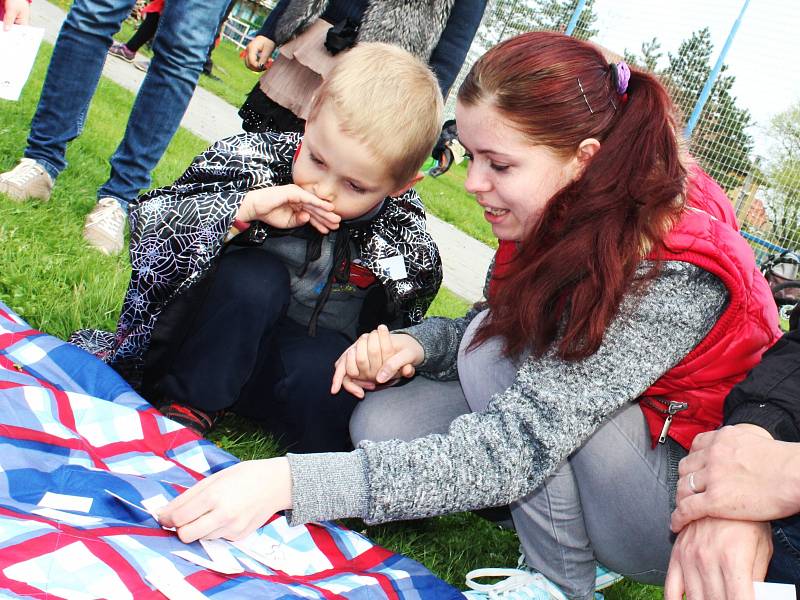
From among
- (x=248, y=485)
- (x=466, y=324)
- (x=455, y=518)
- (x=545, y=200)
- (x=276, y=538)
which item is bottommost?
(x=455, y=518)

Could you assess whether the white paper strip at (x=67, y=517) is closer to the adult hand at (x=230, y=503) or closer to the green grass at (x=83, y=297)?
the adult hand at (x=230, y=503)

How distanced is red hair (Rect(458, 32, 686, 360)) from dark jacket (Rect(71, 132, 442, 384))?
54 cm

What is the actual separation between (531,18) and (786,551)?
38.3 feet

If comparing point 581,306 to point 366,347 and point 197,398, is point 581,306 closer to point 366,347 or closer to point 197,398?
point 366,347

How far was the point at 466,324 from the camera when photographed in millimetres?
2199

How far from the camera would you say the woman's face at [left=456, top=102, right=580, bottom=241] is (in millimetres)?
1633

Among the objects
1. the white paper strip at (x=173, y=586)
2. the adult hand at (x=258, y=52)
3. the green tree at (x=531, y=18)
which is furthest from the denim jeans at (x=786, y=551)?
the green tree at (x=531, y=18)

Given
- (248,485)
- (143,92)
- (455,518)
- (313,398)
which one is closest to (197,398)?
(313,398)

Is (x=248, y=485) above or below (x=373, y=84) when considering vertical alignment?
below

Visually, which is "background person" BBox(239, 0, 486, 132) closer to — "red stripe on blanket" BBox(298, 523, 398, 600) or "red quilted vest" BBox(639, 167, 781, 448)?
"red quilted vest" BBox(639, 167, 781, 448)

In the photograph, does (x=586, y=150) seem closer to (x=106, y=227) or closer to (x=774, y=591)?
(x=774, y=591)

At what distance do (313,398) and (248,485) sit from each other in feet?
2.41

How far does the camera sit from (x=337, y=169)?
1.93 m

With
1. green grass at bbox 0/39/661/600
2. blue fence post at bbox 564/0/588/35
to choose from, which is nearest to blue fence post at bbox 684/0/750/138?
blue fence post at bbox 564/0/588/35
